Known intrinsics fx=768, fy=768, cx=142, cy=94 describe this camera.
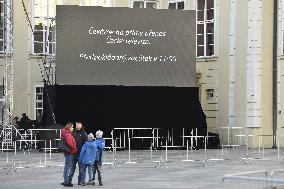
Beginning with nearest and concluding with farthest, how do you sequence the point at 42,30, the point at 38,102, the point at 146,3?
1. the point at 38,102
2. the point at 42,30
3. the point at 146,3

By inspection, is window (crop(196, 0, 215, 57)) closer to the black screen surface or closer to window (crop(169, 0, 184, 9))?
window (crop(169, 0, 184, 9))

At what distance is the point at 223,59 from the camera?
39781mm

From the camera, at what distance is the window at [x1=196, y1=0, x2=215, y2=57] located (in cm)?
4062

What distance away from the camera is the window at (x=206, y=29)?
4062 cm

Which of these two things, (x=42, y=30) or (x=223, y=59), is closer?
(x=223, y=59)

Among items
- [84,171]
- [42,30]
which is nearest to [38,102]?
[42,30]

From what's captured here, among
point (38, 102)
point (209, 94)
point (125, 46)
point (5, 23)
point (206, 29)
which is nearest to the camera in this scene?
point (125, 46)

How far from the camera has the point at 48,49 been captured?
4150 centimetres

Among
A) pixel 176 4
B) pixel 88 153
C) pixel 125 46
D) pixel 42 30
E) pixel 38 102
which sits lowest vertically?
pixel 88 153

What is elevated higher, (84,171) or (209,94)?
(209,94)

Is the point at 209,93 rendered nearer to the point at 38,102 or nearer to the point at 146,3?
the point at 146,3

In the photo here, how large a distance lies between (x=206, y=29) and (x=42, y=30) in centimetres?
885

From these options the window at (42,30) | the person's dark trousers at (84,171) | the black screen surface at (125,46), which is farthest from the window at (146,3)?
the person's dark trousers at (84,171)

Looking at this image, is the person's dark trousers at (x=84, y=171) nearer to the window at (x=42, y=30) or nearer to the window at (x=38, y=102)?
the window at (x=38, y=102)
